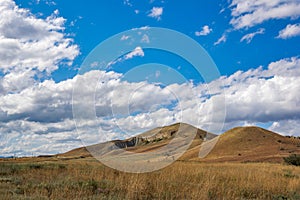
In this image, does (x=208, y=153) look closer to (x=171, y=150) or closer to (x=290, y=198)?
(x=171, y=150)

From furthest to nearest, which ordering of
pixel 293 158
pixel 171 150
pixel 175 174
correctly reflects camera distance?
1. pixel 171 150
2. pixel 293 158
3. pixel 175 174

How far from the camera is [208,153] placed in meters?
77.1

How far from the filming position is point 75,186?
10.8 meters

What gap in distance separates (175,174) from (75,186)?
5.20m

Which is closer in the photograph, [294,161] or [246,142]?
[294,161]

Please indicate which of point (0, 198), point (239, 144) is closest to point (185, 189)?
point (0, 198)

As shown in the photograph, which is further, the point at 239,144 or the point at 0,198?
the point at 239,144

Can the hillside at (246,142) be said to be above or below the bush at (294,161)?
above

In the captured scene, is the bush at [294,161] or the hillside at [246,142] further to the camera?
the hillside at [246,142]

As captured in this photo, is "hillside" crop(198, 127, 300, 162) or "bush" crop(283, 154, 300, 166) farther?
"hillside" crop(198, 127, 300, 162)

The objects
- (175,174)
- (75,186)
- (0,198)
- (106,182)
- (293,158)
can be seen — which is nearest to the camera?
(0,198)

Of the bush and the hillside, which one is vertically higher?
the hillside

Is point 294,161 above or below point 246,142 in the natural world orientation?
below

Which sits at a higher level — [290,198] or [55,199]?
[55,199]
